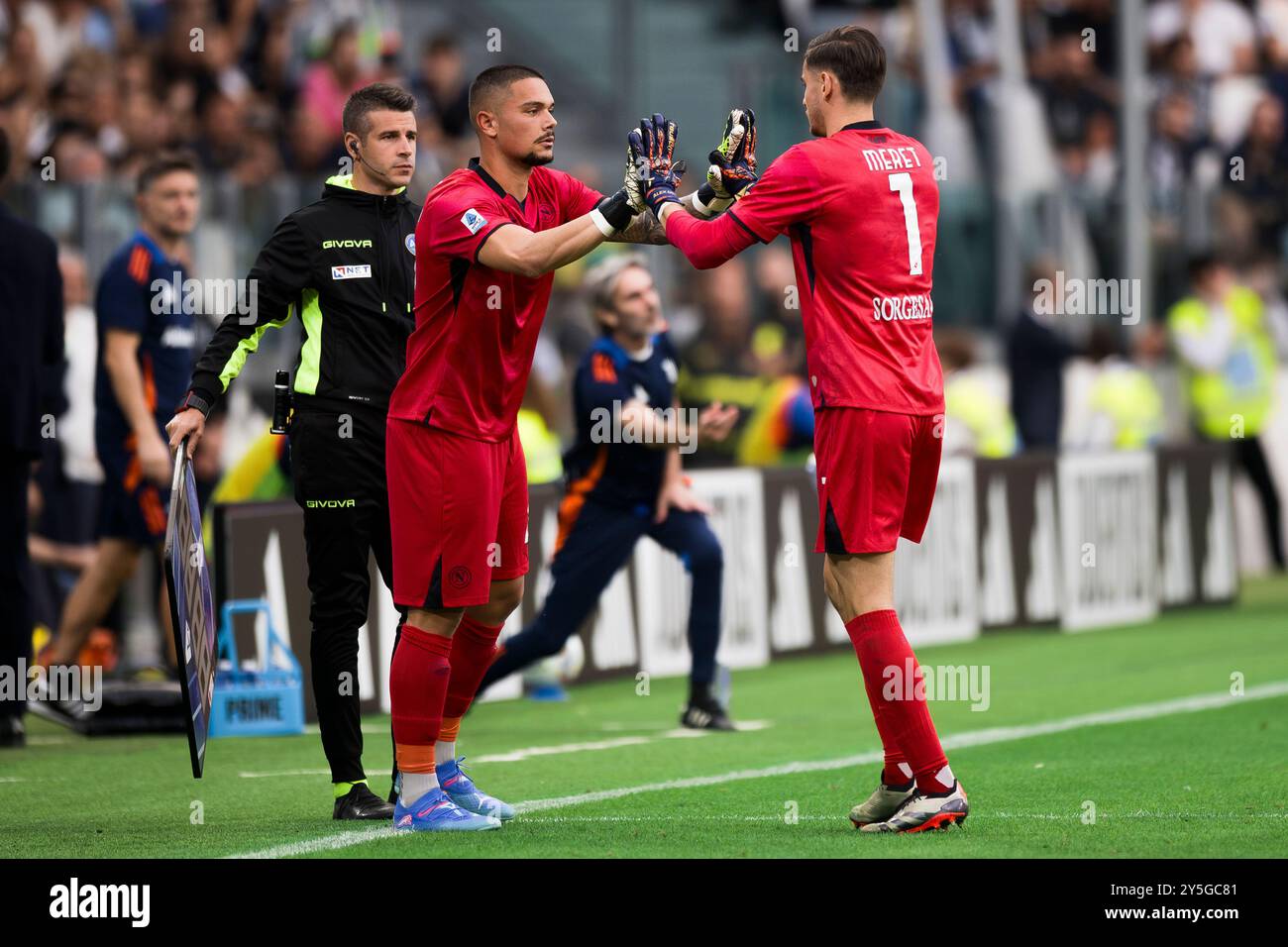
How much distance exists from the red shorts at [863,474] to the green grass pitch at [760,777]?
936mm

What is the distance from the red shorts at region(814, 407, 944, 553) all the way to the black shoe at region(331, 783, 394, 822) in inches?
69.1

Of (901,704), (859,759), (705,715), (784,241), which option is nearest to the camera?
(901,704)

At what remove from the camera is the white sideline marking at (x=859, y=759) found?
7.30 m

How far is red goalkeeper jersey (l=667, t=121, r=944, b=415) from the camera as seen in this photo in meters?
7.19

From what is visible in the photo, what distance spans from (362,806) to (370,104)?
→ 2.38m

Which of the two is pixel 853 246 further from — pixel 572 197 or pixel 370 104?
pixel 370 104

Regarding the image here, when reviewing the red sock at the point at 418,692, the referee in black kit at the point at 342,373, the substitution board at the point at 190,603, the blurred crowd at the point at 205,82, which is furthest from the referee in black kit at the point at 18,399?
the blurred crowd at the point at 205,82

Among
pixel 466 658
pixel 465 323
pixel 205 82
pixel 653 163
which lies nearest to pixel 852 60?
pixel 653 163

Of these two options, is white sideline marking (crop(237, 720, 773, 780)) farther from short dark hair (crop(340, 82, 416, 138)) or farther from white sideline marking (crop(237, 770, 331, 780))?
short dark hair (crop(340, 82, 416, 138))

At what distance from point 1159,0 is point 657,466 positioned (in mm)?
14891

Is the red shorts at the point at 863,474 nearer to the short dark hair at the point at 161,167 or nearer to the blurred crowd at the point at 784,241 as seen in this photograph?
the short dark hair at the point at 161,167

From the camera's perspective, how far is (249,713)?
10797 mm

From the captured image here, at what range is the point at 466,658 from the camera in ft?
25.6
